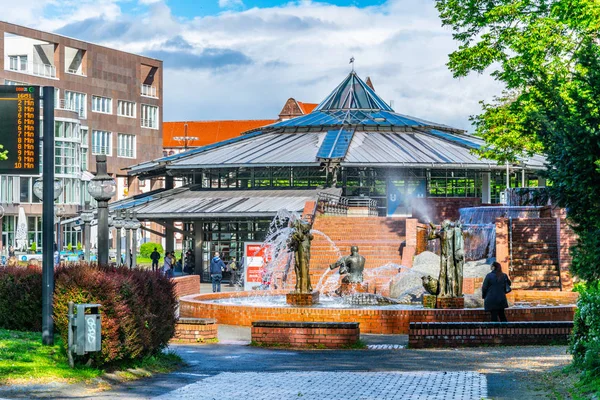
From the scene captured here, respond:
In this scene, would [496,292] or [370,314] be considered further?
[370,314]

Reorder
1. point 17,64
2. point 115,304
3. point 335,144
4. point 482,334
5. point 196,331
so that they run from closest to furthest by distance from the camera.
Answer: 1. point 115,304
2. point 482,334
3. point 196,331
4. point 335,144
5. point 17,64

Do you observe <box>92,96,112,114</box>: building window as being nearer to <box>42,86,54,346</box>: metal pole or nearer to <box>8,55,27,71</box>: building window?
<box>8,55,27,71</box>: building window

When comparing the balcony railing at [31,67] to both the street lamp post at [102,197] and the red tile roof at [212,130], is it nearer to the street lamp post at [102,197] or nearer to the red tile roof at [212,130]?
the street lamp post at [102,197]

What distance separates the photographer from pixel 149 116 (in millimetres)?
99500

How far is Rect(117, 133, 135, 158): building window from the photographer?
95.5 metres

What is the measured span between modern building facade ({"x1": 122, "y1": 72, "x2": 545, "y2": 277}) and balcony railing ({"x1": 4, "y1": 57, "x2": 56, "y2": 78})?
80.0 feet

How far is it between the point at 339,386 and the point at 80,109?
79.6 meters

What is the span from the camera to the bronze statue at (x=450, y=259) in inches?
899

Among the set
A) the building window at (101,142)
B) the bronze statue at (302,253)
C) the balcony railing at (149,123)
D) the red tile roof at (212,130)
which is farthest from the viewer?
the red tile roof at (212,130)

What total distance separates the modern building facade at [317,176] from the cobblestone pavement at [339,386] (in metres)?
35.2

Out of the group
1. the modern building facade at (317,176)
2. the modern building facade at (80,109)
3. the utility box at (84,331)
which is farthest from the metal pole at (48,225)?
the modern building facade at (80,109)

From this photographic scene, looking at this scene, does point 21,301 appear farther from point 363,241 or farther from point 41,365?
point 363,241

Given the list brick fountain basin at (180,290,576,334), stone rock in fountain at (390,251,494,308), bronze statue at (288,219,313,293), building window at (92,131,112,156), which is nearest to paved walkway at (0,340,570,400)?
brick fountain basin at (180,290,576,334)

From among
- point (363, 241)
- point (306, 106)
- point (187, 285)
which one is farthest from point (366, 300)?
→ point (306, 106)
